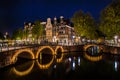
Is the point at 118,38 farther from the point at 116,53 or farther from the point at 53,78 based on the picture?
the point at 53,78

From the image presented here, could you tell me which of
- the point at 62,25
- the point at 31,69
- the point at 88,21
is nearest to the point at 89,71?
the point at 31,69

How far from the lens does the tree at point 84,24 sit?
244 feet

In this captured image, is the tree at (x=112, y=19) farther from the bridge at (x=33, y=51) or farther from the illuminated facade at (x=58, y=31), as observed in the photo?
the illuminated facade at (x=58, y=31)

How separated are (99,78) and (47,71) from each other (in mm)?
9348

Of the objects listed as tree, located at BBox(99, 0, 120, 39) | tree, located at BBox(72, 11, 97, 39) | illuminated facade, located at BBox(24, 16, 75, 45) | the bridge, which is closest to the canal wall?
the bridge

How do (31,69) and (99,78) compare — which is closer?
(99,78)

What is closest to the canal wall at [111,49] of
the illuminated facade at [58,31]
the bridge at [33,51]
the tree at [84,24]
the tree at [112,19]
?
the bridge at [33,51]

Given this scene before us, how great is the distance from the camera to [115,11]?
54875mm

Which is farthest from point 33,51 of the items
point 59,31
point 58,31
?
point 58,31

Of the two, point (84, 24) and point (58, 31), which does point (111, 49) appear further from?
point (58, 31)

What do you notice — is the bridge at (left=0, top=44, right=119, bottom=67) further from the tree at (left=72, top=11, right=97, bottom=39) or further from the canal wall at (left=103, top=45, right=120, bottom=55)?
the tree at (left=72, top=11, right=97, bottom=39)

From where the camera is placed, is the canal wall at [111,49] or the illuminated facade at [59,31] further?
the illuminated facade at [59,31]

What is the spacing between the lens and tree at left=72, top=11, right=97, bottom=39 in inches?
2926

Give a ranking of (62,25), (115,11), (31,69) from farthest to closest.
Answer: (62,25) < (115,11) < (31,69)
